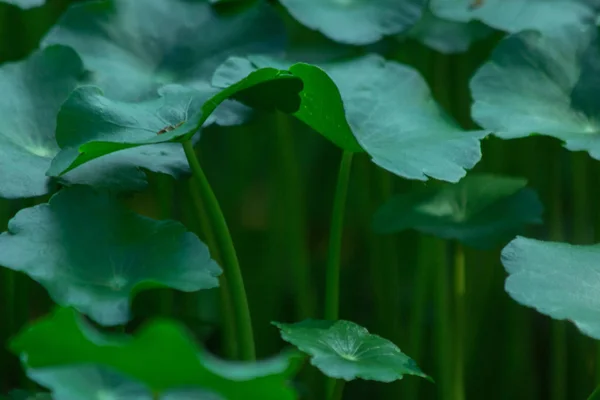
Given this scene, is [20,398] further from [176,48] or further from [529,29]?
[529,29]

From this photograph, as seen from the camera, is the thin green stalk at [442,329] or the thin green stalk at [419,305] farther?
the thin green stalk at [419,305]

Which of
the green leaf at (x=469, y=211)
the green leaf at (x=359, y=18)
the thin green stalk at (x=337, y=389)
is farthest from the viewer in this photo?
the green leaf at (x=359, y=18)

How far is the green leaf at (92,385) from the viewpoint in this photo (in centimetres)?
53

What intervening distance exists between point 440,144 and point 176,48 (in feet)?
1.37

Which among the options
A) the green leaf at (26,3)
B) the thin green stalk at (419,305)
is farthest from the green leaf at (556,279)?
the green leaf at (26,3)

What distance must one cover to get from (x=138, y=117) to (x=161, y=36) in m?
0.35

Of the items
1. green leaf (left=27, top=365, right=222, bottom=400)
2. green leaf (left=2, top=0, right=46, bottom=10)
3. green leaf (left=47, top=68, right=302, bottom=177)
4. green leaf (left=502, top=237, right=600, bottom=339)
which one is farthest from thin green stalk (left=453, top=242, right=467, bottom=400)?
green leaf (left=2, top=0, right=46, bottom=10)

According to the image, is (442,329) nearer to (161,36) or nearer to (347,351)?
(347,351)

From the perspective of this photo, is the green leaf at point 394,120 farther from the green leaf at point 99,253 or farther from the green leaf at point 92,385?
the green leaf at point 92,385

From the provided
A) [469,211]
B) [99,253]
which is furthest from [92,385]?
[469,211]

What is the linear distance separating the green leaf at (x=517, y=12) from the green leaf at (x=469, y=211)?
9.1 inches

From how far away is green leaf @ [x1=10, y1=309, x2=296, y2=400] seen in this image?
1.58 feet

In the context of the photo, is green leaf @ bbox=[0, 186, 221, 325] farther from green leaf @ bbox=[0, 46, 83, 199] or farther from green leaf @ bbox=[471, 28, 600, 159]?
green leaf @ bbox=[471, 28, 600, 159]

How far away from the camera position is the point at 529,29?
1082 millimetres
